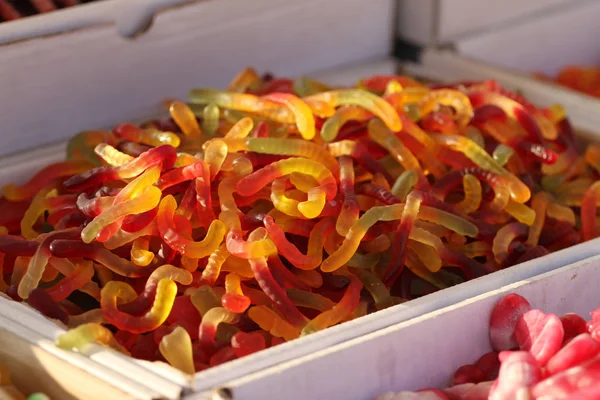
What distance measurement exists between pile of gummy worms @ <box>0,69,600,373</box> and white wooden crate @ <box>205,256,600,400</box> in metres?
0.08

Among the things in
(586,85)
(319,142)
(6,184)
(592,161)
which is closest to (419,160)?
(319,142)

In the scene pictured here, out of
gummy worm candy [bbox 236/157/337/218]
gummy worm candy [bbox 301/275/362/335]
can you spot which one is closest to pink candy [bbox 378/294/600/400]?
gummy worm candy [bbox 301/275/362/335]

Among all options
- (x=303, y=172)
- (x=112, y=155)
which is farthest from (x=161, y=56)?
(x=303, y=172)

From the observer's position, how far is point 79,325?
2.73ft

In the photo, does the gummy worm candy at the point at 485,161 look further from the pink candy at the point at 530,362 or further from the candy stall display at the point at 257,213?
the pink candy at the point at 530,362

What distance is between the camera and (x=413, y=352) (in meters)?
0.81

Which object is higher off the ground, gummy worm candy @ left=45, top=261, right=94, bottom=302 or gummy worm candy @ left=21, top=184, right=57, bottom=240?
gummy worm candy @ left=45, top=261, right=94, bottom=302

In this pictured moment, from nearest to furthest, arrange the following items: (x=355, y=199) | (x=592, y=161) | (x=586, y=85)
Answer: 1. (x=355, y=199)
2. (x=592, y=161)
3. (x=586, y=85)

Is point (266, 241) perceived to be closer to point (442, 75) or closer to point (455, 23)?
point (442, 75)

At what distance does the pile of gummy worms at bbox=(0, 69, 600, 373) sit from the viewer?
0.87m

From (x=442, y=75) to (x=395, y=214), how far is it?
2.20 ft

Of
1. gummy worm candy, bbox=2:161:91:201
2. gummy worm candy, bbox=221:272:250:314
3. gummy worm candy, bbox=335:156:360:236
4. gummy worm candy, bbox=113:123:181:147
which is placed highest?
gummy worm candy, bbox=113:123:181:147

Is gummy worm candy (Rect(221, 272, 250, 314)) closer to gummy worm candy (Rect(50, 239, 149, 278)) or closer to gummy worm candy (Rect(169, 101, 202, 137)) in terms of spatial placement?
gummy worm candy (Rect(50, 239, 149, 278))

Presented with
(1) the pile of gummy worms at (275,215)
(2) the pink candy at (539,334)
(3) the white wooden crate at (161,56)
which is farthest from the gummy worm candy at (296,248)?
(3) the white wooden crate at (161,56)
